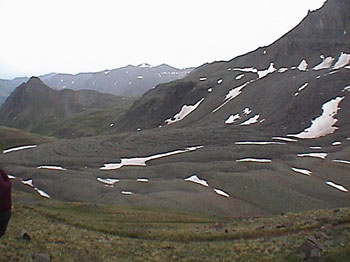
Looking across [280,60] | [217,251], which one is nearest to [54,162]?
[217,251]

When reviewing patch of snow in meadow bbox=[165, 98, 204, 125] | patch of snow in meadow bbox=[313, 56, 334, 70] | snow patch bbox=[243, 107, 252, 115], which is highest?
patch of snow in meadow bbox=[313, 56, 334, 70]

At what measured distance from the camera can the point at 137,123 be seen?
515 feet

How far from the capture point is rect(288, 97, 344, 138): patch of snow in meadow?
92.4 m

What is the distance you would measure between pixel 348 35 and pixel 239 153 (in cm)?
9957

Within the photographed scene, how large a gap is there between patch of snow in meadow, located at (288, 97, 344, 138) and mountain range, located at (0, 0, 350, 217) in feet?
0.75

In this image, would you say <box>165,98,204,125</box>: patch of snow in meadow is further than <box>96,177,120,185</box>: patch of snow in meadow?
Yes

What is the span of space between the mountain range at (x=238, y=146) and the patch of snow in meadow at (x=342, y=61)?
13.2 inches

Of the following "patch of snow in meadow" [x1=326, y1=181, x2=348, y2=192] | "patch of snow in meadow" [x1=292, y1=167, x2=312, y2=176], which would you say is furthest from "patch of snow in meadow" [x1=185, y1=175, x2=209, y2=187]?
"patch of snow in meadow" [x1=326, y1=181, x2=348, y2=192]

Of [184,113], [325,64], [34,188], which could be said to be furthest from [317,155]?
[325,64]

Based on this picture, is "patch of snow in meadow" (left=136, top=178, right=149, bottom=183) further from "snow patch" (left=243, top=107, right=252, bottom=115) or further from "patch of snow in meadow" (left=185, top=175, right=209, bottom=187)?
"snow patch" (left=243, top=107, right=252, bottom=115)

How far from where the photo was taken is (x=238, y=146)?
267ft

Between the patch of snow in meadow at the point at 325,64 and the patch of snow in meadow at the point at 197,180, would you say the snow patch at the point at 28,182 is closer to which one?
the patch of snow in meadow at the point at 197,180

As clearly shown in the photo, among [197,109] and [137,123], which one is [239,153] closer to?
[197,109]

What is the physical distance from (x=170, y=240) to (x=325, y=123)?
79.5 metres
